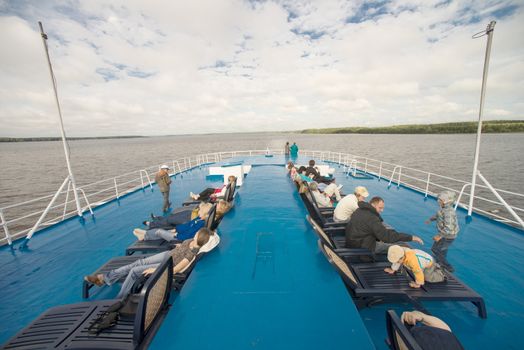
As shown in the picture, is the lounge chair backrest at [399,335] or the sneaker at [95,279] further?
the sneaker at [95,279]

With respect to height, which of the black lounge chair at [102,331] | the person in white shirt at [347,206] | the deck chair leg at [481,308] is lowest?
the deck chair leg at [481,308]

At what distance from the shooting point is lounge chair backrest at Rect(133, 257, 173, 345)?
1903 mm

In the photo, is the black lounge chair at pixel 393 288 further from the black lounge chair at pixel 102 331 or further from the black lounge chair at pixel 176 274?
the black lounge chair at pixel 102 331

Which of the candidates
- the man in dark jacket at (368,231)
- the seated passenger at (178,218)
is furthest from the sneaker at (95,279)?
→ the man in dark jacket at (368,231)

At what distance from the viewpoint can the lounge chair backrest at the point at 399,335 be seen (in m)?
1.38

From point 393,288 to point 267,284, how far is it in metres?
1.57

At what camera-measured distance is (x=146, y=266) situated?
3.07 metres

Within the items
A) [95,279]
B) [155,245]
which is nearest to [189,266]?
[155,245]

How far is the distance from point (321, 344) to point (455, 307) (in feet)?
6.99

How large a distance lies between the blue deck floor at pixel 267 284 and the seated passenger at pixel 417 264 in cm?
47

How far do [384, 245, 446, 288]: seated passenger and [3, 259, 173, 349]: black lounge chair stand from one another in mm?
2632

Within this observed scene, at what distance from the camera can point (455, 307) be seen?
2.86 metres

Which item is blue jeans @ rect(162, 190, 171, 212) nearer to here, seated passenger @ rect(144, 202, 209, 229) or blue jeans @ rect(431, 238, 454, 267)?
seated passenger @ rect(144, 202, 209, 229)

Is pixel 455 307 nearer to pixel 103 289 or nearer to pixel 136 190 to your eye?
pixel 103 289
